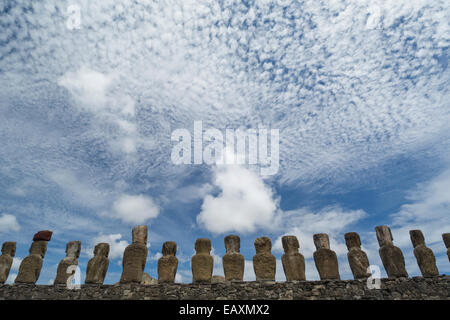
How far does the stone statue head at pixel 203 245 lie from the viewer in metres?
8.75

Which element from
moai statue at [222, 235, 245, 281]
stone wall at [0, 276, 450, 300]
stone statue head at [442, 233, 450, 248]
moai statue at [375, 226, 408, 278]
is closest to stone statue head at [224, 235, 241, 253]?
moai statue at [222, 235, 245, 281]

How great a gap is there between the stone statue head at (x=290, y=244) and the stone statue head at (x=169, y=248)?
131 inches

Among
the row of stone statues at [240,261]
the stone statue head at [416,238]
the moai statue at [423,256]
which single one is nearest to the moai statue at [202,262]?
the row of stone statues at [240,261]

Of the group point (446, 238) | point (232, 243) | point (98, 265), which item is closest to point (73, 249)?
point (98, 265)

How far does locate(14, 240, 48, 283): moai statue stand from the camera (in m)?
9.20

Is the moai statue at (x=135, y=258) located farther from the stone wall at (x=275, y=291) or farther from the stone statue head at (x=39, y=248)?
the stone statue head at (x=39, y=248)

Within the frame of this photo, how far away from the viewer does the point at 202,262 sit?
8.44 metres

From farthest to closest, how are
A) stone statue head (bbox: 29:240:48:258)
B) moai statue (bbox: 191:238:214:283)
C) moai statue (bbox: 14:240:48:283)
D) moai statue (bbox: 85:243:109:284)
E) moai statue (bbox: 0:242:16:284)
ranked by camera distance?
1. stone statue head (bbox: 29:240:48:258)
2. moai statue (bbox: 0:242:16:284)
3. moai statue (bbox: 14:240:48:283)
4. moai statue (bbox: 85:243:109:284)
5. moai statue (bbox: 191:238:214:283)

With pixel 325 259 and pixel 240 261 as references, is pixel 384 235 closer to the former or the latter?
pixel 325 259

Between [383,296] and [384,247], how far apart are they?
1453 mm

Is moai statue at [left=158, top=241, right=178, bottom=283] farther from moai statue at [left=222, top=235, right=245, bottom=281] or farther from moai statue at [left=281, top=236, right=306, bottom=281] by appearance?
moai statue at [left=281, top=236, right=306, bottom=281]

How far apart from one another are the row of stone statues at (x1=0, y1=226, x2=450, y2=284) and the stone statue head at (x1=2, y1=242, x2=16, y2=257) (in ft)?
3.65

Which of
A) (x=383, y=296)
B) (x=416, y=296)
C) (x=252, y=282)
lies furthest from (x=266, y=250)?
(x=416, y=296)

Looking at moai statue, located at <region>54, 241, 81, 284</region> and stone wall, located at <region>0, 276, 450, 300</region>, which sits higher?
moai statue, located at <region>54, 241, 81, 284</region>
